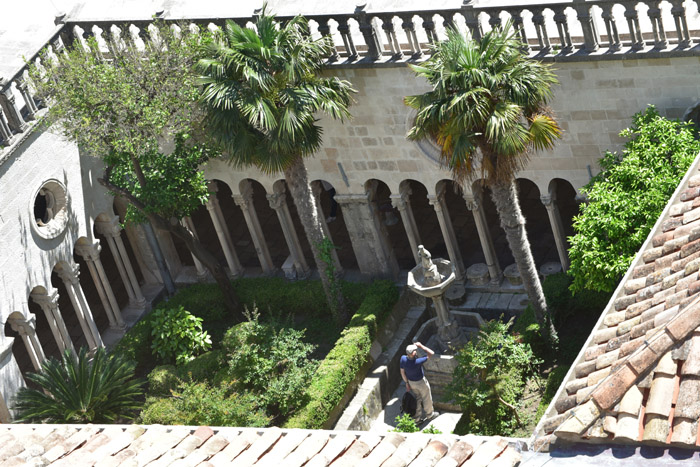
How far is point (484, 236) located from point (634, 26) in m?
6.47

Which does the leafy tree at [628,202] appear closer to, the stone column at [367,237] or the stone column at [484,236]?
the stone column at [484,236]

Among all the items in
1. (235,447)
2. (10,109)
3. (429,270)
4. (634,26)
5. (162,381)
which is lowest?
(162,381)

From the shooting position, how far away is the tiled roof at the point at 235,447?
14852mm

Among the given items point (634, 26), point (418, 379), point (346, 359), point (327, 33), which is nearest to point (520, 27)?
point (634, 26)

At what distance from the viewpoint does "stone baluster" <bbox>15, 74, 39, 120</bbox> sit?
2848 cm

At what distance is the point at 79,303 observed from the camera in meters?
30.6

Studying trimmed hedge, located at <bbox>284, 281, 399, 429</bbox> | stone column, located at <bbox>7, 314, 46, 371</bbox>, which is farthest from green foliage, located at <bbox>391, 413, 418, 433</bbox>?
stone column, located at <bbox>7, 314, 46, 371</bbox>

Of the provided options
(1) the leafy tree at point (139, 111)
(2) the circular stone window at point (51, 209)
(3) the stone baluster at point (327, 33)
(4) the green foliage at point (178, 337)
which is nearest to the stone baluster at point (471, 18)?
(3) the stone baluster at point (327, 33)

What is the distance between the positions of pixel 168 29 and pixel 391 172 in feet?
19.9

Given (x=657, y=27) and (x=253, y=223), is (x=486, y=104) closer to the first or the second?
(x=657, y=27)

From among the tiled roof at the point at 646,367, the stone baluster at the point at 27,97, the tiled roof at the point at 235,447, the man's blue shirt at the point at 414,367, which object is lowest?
the man's blue shirt at the point at 414,367

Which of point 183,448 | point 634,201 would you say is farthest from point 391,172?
point 183,448

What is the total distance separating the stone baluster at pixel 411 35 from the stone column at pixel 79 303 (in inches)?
385

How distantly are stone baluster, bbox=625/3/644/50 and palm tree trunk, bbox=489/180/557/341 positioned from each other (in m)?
3.84
